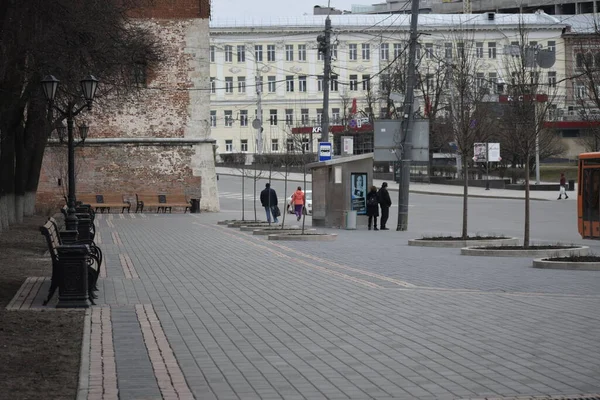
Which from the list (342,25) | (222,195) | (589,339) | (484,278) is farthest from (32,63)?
(342,25)

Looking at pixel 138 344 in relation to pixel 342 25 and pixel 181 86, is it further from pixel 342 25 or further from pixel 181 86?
pixel 342 25

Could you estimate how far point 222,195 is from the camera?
256ft

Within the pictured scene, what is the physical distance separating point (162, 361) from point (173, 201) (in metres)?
46.9

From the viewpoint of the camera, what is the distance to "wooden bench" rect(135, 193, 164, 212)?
55750mm

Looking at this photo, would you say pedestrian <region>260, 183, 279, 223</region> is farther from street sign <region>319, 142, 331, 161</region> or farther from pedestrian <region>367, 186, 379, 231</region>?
pedestrian <region>367, 186, 379, 231</region>

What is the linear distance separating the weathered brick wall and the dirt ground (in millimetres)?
40720

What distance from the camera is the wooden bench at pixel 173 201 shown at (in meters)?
55.9

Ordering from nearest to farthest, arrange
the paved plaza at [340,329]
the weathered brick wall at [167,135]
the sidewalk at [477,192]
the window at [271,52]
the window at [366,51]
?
the paved plaza at [340,329]
the weathered brick wall at [167,135]
the sidewalk at [477,192]
the window at [366,51]
the window at [271,52]

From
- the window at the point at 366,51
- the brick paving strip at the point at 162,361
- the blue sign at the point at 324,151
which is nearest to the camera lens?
the brick paving strip at the point at 162,361

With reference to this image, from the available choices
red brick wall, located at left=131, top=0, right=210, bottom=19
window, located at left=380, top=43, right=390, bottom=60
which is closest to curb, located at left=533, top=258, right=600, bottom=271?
red brick wall, located at left=131, top=0, right=210, bottom=19

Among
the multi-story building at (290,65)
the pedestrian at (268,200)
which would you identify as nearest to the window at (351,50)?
the multi-story building at (290,65)

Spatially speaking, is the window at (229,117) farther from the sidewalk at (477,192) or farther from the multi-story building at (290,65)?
the sidewalk at (477,192)

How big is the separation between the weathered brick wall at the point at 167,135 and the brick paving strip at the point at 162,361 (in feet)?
147

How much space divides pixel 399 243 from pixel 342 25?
85.8 m
